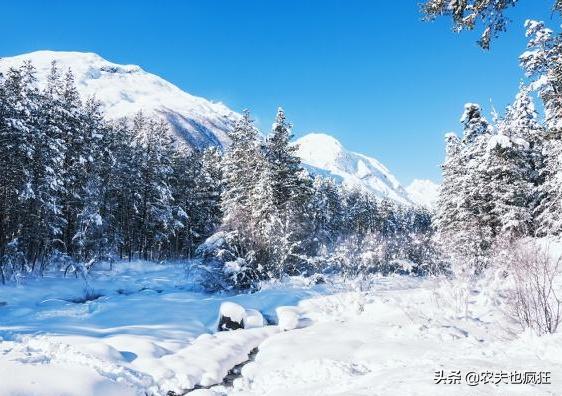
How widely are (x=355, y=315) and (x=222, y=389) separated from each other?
8233 millimetres

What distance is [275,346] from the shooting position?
1314cm

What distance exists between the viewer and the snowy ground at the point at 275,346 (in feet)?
23.8

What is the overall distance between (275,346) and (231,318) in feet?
10.4

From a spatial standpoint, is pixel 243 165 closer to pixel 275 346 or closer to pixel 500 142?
pixel 500 142

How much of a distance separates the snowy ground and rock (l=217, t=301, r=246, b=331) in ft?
2.21

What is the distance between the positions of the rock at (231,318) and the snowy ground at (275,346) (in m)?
0.67

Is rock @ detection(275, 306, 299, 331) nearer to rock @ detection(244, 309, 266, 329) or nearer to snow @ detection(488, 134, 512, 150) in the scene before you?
rock @ detection(244, 309, 266, 329)

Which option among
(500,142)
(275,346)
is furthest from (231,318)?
(500,142)

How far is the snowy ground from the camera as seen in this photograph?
727 centimetres

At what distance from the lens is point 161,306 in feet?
59.6

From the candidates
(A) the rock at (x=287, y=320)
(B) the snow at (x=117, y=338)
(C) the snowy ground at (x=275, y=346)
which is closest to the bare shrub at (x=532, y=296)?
(C) the snowy ground at (x=275, y=346)

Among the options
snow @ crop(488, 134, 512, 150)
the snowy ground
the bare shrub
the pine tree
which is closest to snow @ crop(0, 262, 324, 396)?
the snowy ground

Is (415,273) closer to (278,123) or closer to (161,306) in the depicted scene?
(278,123)

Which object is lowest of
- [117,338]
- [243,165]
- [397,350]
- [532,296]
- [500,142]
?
[117,338]
